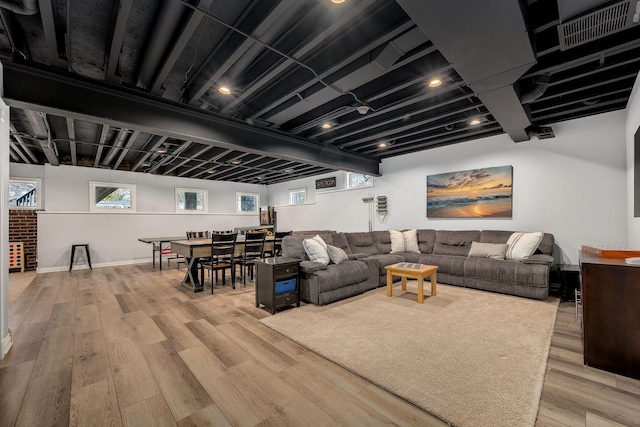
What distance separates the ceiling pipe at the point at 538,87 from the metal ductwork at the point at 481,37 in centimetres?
40

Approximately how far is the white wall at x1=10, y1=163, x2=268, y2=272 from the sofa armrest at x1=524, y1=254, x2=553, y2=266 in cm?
900

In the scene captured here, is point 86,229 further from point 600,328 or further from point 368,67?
point 600,328

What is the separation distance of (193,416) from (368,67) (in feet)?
10.3

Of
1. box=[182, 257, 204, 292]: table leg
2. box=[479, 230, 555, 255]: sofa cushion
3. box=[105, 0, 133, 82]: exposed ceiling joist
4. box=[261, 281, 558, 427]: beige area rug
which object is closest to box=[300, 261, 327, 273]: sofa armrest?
box=[261, 281, 558, 427]: beige area rug

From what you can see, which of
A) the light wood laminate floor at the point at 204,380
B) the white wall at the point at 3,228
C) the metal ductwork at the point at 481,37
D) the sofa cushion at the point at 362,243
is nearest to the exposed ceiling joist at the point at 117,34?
the white wall at the point at 3,228

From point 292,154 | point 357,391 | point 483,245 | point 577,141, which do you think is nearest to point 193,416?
point 357,391

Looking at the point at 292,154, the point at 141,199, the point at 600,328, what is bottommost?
the point at 600,328

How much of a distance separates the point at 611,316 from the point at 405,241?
3.72m

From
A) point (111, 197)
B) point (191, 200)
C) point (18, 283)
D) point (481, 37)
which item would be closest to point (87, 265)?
point (18, 283)

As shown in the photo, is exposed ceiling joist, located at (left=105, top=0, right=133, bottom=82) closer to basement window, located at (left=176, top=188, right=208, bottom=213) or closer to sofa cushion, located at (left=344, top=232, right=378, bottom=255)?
sofa cushion, located at (left=344, top=232, right=378, bottom=255)

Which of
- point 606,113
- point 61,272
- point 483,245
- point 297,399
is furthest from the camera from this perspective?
point 61,272

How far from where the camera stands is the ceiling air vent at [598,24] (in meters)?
1.94

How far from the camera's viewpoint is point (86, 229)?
7.29 m

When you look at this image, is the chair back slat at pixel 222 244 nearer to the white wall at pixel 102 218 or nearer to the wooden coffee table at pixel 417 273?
the wooden coffee table at pixel 417 273
